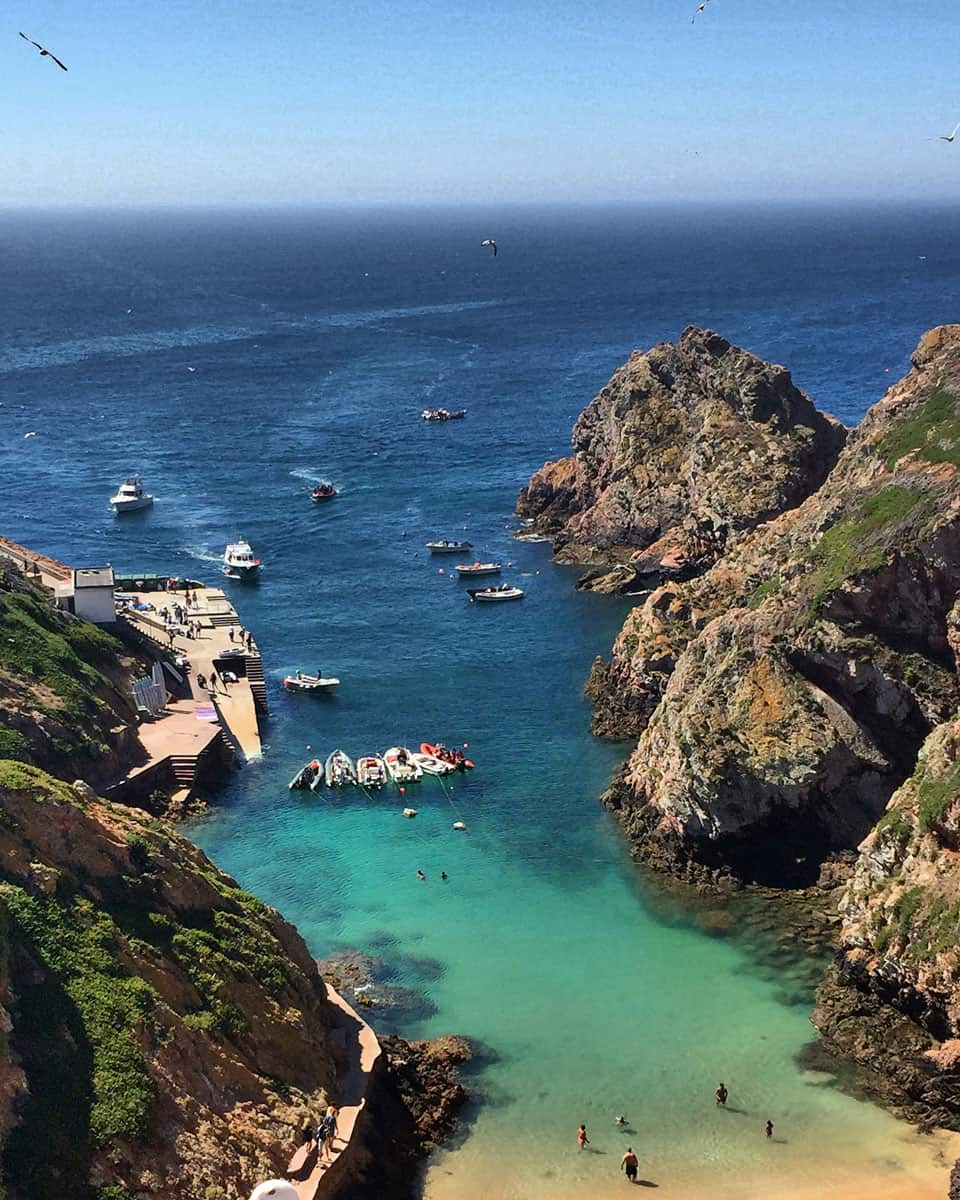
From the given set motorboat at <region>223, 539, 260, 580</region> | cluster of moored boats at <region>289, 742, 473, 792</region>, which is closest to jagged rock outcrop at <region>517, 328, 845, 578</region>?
motorboat at <region>223, 539, 260, 580</region>

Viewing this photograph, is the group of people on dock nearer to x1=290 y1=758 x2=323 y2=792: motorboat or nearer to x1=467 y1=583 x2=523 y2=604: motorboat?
x1=290 y1=758 x2=323 y2=792: motorboat

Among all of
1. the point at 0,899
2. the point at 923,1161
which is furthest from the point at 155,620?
the point at 923,1161

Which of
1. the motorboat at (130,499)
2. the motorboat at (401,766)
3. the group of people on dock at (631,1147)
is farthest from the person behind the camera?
the motorboat at (130,499)

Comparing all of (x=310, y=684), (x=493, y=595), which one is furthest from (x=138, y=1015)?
(x=493, y=595)

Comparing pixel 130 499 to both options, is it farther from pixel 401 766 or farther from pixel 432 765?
pixel 432 765

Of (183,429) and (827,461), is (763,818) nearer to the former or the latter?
(827,461)

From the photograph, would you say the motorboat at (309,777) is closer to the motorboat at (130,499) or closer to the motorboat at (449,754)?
the motorboat at (449,754)

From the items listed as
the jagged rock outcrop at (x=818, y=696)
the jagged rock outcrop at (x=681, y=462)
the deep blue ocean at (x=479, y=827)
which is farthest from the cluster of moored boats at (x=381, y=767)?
the jagged rock outcrop at (x=681, y=462)
